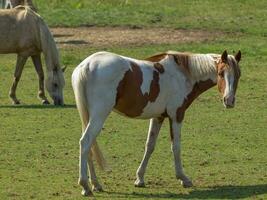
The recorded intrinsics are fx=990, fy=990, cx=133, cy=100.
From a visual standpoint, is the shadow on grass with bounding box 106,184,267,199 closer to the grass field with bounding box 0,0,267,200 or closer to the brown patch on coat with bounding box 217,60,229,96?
the grass field with bounding box 0,0,267,200

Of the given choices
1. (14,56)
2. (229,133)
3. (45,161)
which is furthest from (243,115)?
(14,56)

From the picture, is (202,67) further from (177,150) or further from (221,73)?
(177,150)

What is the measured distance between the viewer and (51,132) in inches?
570

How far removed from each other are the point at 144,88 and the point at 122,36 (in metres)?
14.8

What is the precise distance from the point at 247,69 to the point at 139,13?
9.36 metres

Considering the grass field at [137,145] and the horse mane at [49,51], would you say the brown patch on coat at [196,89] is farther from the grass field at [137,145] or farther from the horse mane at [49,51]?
the horse mane at [49,51]

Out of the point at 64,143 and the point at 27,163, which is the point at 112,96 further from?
the point at 64,143

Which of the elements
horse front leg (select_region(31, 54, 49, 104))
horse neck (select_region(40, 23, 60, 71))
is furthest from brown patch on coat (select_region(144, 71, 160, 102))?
horse front leg (select_region(31, 54, 49, 104))

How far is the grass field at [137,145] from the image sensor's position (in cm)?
1099

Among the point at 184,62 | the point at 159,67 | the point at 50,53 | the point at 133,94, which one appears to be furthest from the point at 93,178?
the point at 50,53

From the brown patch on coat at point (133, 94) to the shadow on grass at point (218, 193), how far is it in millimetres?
925

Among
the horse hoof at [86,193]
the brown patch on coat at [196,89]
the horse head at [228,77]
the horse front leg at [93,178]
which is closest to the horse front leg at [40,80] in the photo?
the brown patch on coat at [196,89]

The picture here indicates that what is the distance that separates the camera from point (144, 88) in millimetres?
10930

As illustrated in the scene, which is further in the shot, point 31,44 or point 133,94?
point 31,44
